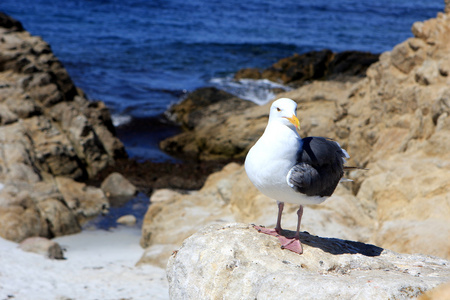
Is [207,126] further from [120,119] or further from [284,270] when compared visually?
[284,270]

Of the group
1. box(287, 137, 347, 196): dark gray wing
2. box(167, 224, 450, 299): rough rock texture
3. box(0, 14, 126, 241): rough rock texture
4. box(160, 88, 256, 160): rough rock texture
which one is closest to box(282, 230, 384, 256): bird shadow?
box(167, 224, 450, 299): rough rock texture

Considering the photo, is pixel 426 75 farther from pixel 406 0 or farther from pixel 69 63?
pixel 406 0

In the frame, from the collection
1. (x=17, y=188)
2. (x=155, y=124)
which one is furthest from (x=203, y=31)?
(x=17, y=188)

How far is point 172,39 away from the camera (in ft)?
120

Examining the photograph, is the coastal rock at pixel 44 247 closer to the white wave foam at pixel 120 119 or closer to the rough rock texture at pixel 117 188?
the rough rock texture at pixel 117 188

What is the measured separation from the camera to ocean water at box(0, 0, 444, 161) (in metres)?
25.2

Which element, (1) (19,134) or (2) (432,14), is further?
(2) (432,14)

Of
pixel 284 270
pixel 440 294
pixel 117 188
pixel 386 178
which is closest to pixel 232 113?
pixel 117 188

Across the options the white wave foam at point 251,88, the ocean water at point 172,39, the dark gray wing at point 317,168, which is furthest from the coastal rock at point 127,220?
the white wave foam at point 251,88

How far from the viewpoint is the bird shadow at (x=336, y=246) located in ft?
14.3

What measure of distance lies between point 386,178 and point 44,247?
651 cm

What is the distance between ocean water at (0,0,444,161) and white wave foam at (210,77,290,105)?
61 mm

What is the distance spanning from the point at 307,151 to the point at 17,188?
28.3 ft

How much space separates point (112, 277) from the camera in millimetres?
8883
